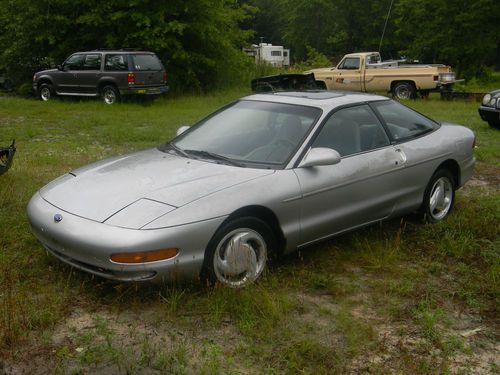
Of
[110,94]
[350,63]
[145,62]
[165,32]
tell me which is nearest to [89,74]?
[110,94]

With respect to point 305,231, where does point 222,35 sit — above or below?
above

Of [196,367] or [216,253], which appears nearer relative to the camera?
[196,367]

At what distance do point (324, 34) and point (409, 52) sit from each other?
67.7 ft

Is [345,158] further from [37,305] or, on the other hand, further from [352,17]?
[352,17]

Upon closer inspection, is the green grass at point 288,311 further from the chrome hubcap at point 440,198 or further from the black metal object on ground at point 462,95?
the black metal object on ground at point 462,95

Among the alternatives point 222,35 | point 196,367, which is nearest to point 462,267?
point 196,367

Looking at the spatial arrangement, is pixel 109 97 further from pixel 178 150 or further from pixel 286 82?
pixel 178 150

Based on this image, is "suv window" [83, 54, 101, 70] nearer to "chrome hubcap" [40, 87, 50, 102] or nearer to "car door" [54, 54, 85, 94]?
"car door" [54, 54, 85, 94]

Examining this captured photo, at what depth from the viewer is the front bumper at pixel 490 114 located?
11.7 metres

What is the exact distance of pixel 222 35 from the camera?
71.3 feet

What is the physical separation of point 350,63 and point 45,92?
10.00 metres

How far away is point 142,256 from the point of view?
363 cm

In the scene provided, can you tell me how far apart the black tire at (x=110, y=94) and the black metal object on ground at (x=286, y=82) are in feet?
13.9

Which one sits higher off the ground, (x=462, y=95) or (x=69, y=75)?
(x=69, y=75)
